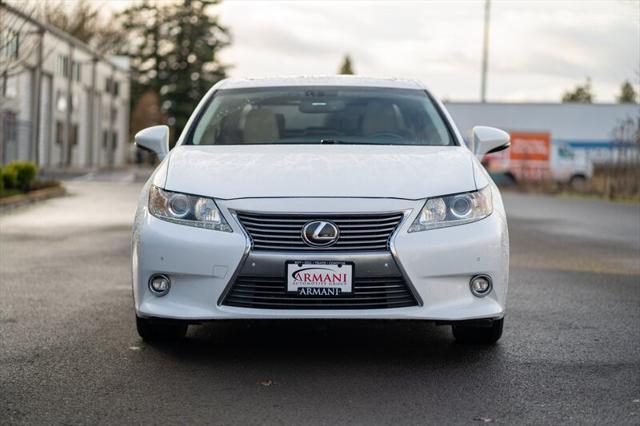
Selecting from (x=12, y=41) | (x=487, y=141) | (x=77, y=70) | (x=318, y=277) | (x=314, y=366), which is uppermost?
(x=12, y=41)

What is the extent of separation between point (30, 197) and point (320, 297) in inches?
638

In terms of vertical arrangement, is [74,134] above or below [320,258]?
below

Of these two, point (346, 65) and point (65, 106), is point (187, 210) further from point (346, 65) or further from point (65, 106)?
point (346, 65)

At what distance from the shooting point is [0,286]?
27.6 ft

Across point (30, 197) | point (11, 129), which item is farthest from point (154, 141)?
point (11, 129)

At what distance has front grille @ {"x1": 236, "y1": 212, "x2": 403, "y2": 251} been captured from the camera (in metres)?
5.17

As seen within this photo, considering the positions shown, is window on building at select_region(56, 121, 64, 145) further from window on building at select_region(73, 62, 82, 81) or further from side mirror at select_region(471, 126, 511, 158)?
side mirror at select_region(471, 126, 511, 158)

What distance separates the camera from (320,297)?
5.16 m

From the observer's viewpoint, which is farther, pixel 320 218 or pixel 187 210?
pixel 187 210

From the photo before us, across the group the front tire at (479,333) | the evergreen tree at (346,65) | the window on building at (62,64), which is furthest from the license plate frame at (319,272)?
the evergreen tree at (346,65)

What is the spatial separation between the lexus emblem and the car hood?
0.62 feet

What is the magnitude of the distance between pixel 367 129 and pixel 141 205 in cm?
173

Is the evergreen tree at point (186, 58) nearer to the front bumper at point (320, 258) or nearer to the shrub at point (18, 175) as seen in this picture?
the shrub at point (18, 175)

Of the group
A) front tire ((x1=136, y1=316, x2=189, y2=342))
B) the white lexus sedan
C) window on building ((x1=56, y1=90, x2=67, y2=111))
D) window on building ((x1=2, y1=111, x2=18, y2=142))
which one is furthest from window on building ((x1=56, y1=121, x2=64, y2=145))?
the white lexus sedan
